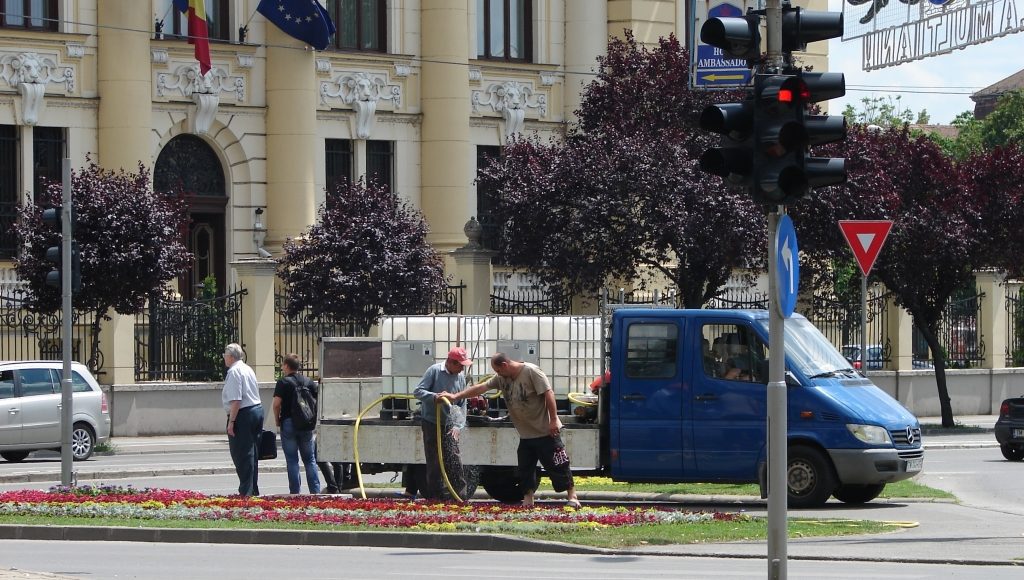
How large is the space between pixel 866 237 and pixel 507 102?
21558mm

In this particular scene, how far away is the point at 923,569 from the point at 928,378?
26.9m

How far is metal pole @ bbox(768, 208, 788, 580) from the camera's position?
39.1 feet

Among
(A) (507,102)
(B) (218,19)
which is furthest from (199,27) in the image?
(A) (507,102)

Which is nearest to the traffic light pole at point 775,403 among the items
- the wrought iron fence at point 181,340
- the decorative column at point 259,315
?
the wrought iron fence at point 181,340

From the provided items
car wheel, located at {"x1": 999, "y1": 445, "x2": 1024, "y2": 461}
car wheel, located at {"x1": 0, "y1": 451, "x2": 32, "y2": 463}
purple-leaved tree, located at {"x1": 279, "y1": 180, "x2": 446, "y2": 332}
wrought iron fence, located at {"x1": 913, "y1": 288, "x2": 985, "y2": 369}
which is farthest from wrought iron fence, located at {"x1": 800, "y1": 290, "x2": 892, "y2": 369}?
car wheel, located at {"x1": 0, "y1": 451, "x2": 32, "y2": 463}

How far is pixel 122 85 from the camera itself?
122 feet

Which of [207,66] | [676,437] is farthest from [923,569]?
[207,66]

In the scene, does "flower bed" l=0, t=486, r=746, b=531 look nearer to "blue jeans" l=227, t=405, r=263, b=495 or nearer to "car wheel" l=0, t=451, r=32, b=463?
"blue jeans" l=227, t=405, r=263, b=495

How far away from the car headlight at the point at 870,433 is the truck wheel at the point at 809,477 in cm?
43

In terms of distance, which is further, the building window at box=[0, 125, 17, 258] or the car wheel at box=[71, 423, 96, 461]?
the building window at box=[0, 125, 17, 258]

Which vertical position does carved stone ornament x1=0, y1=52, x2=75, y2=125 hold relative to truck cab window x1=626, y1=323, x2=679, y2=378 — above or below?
above

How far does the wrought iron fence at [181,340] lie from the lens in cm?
3472

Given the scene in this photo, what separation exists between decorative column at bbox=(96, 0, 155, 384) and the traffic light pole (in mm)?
26162

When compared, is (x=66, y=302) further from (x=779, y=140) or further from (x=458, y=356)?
(x=779, y=140)
